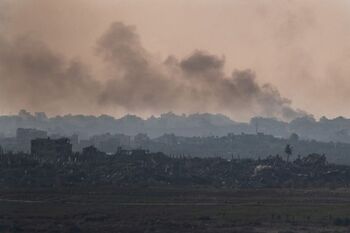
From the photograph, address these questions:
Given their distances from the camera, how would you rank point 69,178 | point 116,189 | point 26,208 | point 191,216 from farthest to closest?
point 69,178
point 116,189
point 26,208
point 191,216

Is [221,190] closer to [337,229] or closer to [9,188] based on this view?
[9,188]

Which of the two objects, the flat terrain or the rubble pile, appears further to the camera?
the rubble pile

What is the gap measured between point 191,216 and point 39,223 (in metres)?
22.0

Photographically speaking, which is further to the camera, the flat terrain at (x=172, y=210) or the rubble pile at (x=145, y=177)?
the rubble pile at (x=145, y=177)

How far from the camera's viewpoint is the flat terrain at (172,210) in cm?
11569

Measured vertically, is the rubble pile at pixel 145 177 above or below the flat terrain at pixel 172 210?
above

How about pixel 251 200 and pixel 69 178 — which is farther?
pixel 69 178

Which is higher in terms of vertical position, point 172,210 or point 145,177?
point 145,177

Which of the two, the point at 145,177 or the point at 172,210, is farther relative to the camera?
the point at 145,177

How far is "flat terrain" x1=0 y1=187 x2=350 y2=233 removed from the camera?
380 feet

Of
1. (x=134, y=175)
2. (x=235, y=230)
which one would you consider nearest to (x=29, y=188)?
(x=134, y=175)

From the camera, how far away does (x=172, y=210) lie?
438 feet

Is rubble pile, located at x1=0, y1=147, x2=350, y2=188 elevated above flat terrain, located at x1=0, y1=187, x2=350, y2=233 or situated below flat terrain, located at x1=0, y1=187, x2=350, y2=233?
above

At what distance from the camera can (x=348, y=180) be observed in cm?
19238
